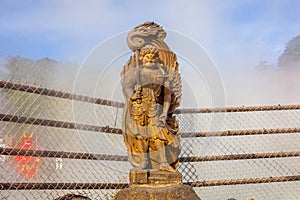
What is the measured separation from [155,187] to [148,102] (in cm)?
63

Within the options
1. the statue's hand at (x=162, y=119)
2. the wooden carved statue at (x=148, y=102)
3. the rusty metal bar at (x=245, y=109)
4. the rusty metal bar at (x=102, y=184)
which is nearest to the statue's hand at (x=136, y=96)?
the wooden carved statue at (x=148, y=102)

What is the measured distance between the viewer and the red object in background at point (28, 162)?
11.1 feet

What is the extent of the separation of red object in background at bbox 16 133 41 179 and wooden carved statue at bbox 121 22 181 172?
806 millimetres

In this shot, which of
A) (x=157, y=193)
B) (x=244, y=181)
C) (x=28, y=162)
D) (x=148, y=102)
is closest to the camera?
(x=157, y=193)

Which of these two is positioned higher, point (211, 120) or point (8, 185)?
point (211, 120)

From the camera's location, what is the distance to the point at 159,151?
3.19 metres

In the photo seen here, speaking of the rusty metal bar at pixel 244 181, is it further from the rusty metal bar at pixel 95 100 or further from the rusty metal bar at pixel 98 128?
the rusty metal bar at pixel 95 100

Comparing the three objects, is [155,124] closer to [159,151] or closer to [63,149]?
[159,151]

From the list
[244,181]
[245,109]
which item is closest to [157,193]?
[244,181]

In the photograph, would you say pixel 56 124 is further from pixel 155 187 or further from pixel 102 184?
pixel 155 187

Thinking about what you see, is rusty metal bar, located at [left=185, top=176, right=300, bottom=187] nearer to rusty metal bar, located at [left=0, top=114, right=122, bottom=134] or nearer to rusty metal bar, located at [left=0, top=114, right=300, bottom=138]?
rusty metal bar, located at [left=0, top=114, right=300, bottom=138]

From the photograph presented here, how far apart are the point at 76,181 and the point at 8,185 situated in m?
0.59

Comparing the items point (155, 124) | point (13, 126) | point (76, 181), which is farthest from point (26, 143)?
point (155, 124)

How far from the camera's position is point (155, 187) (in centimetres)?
300
